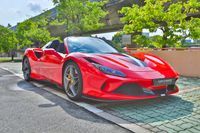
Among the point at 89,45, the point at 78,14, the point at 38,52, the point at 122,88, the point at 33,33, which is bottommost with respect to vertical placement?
the point at 122,88

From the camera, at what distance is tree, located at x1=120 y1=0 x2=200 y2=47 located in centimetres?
984

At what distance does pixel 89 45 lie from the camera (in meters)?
5.31

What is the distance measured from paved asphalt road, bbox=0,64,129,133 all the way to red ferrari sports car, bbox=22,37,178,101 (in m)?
0.40

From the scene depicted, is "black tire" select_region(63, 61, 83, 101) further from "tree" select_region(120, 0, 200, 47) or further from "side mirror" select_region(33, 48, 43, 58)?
"tree" select_region(120, 0, 200, 47)

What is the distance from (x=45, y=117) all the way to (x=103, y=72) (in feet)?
3.71

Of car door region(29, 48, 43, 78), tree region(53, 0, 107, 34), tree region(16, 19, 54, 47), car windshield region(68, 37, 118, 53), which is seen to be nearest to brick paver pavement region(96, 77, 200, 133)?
car windshield region(68, 37, 118, 53)

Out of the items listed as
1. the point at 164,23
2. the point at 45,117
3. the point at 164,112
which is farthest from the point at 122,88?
the point at 164,23

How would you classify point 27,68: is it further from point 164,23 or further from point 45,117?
point 164,23

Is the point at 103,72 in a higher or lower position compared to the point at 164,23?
lower

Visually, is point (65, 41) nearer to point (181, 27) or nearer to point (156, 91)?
point (156, 91)

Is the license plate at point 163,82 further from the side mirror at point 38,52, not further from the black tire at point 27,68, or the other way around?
the black tire at point 27,68

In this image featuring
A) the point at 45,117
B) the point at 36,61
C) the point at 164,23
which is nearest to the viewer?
the point at 45,117

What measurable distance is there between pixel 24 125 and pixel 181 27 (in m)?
7.99

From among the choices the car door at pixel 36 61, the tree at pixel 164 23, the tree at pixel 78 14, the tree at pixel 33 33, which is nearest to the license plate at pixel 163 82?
the car door at pixel 36 61
